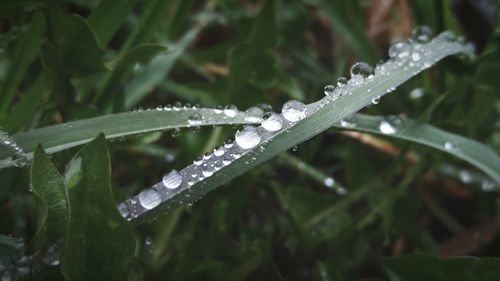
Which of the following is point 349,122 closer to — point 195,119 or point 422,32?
point 195,119

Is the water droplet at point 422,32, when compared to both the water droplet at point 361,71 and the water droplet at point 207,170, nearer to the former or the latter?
the water droplet at point 361,71

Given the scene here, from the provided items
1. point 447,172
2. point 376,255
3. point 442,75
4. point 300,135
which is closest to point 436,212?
point 447,172

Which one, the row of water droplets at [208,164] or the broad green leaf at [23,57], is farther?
the broad green leaf at [23,57]

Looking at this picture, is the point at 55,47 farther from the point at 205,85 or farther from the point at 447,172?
the point at 447,172

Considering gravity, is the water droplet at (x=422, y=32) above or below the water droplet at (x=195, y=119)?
above

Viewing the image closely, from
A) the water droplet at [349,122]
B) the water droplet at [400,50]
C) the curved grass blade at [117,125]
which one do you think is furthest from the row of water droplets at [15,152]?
the water droplet at [400,50]

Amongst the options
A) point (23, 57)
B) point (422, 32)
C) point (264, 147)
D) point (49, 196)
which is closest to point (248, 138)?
point (264, 147)
